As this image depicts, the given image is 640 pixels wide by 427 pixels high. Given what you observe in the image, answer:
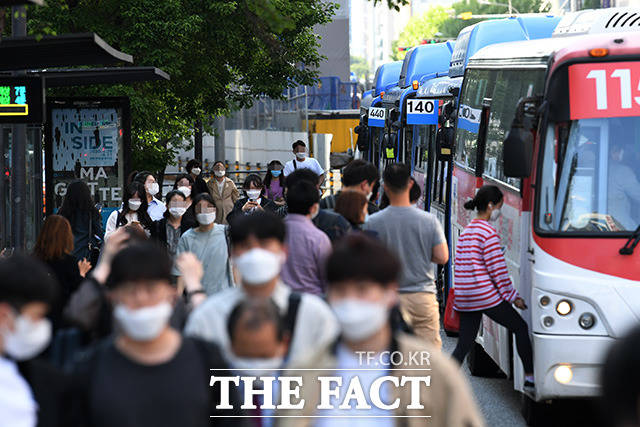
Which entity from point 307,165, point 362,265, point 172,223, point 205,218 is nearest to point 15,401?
point 362,265

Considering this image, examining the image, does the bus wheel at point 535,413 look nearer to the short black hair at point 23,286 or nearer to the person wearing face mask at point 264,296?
the person wearing face mask at point 264,296

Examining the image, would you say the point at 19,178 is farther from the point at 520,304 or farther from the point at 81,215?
the point at 520,304

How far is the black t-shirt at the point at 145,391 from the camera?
396 centimetres

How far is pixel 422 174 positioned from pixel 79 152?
192 inches

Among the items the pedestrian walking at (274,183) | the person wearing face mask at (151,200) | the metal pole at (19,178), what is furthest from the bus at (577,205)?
the pedestrian walking at (274,183)

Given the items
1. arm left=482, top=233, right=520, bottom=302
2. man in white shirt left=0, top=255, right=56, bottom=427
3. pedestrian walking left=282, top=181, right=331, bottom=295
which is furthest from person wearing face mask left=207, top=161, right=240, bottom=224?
man in white shirt left=0, top=255, right=56, bottom=427

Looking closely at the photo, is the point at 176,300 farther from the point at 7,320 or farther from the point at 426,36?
the point at 426,36

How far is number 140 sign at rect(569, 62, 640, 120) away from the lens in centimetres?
882

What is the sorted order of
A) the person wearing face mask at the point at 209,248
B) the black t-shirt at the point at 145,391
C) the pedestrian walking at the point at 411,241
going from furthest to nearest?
the person wearing face mask at the point at 209,248
the pedestrian walking at the point at 411,241
the black t-shirt at the point at 145,391

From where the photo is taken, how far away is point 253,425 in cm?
470

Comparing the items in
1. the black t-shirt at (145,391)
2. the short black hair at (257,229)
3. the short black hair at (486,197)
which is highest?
the short black hair at (257,229)

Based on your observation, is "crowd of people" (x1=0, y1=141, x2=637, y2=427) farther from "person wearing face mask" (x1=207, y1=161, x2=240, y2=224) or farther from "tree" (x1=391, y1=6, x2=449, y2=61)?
"tree" (x1=391, y1=6, x2=449, y2=61)

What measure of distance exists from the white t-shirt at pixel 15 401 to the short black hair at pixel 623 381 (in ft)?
6.65

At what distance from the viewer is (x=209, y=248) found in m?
8.52
